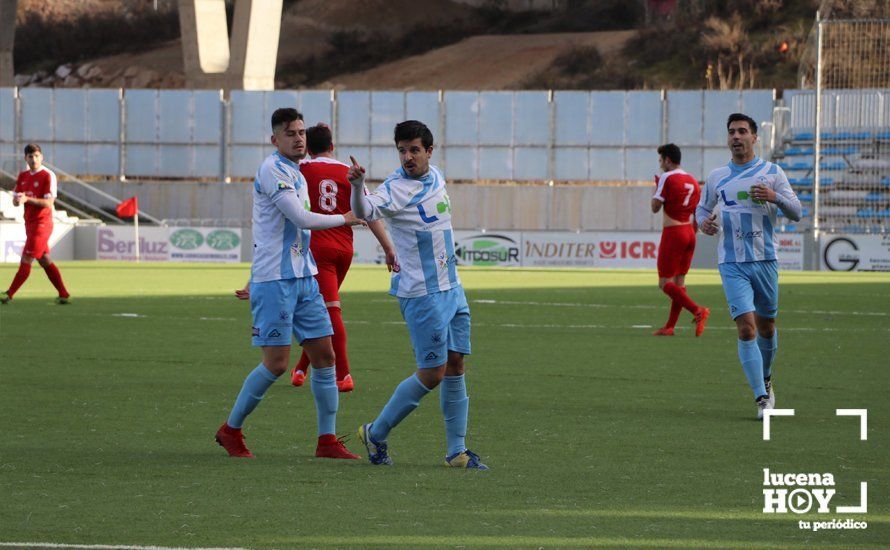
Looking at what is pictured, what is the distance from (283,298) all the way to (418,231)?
3.00ft

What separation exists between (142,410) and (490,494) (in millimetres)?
4031

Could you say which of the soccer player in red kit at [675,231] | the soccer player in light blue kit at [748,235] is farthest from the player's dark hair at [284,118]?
the soccer player in red kit at [675,231]

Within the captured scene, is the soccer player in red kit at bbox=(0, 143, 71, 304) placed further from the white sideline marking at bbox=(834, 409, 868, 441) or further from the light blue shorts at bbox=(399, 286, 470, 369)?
the light blue shorts at bbox=(399, 286, 470, 369)

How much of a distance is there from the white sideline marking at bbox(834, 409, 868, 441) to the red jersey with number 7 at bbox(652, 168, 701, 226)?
7.08 metres

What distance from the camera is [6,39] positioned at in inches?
2822

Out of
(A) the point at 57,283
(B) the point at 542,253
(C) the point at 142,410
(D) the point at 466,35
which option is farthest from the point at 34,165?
(D) the point at 466,35

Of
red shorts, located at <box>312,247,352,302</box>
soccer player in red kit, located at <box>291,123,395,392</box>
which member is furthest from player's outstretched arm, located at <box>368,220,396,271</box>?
red shorts, located at <box>312,247,352,302</box>

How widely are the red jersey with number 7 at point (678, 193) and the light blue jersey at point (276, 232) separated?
9.67 metres

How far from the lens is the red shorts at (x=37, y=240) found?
21.0m

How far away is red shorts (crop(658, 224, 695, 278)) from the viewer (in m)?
17.9

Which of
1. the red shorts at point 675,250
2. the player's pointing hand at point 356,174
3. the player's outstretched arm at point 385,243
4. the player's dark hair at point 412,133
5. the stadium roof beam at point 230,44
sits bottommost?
the red shorts at point 675,250

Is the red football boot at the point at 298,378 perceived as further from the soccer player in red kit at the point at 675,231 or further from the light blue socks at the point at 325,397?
the soccer player in red kit at the point at 675,231

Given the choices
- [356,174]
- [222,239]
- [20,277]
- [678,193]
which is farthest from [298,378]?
[222,239]

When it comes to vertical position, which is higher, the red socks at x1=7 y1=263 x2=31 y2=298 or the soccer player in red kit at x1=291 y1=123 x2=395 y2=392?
the soccer player in red kit at x1=291 y1=123 x2=395 y2=392
